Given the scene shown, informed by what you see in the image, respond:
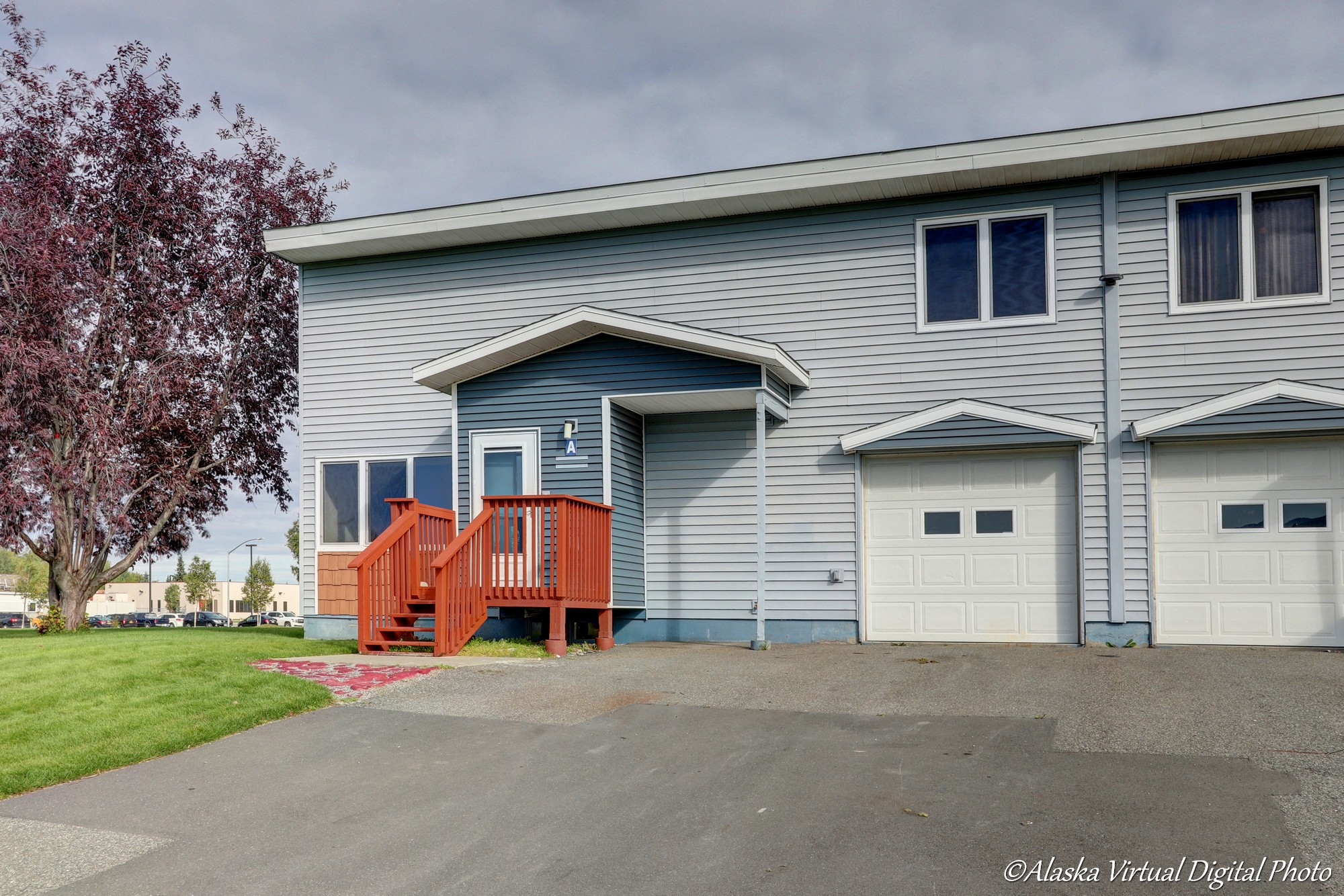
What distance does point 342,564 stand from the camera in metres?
14.5

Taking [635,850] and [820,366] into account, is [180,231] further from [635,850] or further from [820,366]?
[635,850]

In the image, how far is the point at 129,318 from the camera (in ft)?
57.5

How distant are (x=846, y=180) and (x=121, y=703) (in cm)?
892

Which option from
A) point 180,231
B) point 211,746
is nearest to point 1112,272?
point 211,746

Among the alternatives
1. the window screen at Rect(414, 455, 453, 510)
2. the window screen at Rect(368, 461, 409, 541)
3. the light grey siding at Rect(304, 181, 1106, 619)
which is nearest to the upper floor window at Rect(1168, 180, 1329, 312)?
the light grey siding at Rect(304, 181, 1106, 619)

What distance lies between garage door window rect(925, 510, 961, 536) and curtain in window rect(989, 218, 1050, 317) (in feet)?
7.56

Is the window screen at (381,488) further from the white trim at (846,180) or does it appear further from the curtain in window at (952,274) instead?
the curtain in window at (952,274)

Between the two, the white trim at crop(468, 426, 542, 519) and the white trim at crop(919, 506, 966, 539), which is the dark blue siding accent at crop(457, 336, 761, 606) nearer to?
the white trim at crop(468, 426, 542, 519)

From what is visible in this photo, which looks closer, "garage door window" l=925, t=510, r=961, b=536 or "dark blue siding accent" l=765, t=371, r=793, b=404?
"dark blue siding accent" l=765, t=371, r=793, b=404

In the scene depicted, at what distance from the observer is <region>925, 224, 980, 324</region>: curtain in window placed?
12.2m

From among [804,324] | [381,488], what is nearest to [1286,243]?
[804,324]

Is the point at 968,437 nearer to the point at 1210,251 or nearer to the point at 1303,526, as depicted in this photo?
the point at 1210,251

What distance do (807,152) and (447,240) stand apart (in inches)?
191

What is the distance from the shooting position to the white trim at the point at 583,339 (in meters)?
11.5
